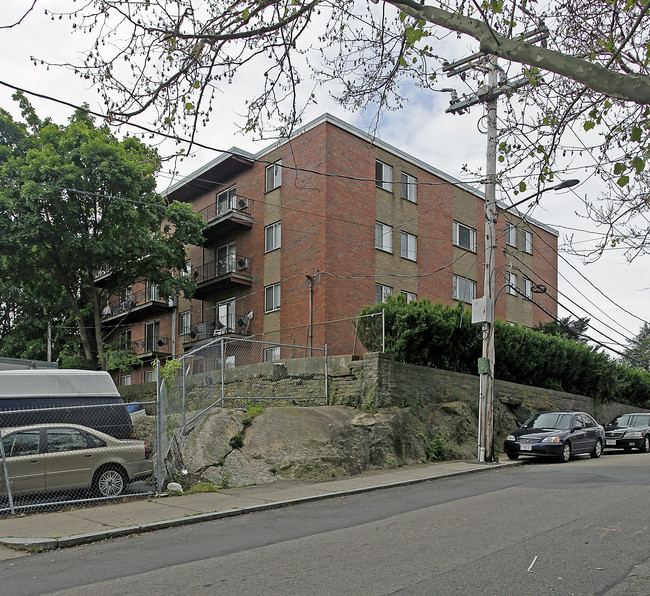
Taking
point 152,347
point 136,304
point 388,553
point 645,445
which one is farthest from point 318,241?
point 388,553

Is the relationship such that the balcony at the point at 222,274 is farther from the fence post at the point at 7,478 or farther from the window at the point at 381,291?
the fence post at the point at 7,478

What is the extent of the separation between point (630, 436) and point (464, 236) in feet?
43.8

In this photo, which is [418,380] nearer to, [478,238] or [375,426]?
[375,426]

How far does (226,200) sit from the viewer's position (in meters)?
32.1

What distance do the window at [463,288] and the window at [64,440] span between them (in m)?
23.0

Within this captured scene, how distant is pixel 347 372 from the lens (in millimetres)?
17844

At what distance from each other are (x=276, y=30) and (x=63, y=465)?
789cm

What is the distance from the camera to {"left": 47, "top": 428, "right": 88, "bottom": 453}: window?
1126 centimetres

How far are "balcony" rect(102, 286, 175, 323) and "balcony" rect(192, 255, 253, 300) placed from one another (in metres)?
2.17

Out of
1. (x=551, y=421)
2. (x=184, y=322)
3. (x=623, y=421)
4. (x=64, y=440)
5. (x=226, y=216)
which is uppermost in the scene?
(x=226, y=216)

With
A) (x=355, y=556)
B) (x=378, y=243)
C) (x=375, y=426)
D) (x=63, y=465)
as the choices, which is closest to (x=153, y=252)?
(x=378, y=243)

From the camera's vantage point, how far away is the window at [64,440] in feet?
36.9

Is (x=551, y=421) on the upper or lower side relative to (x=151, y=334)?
lower

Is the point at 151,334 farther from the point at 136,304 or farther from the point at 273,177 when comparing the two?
the point at 273,177
